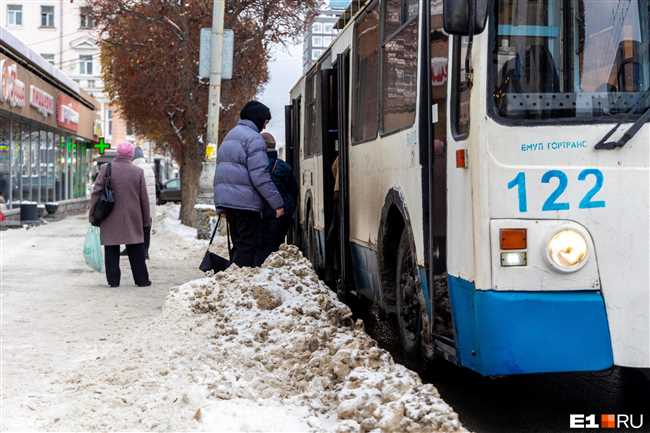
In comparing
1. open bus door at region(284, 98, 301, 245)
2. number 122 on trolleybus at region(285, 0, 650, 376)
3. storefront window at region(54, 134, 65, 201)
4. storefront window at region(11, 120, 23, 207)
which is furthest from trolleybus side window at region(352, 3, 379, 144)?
storefront window at region(54, 134, 65, 201)

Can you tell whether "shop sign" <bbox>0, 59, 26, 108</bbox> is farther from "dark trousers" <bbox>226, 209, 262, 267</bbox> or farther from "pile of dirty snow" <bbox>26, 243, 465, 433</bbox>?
"pile of dirty snow" <bbox>26, 243, 465, 433</bbox>

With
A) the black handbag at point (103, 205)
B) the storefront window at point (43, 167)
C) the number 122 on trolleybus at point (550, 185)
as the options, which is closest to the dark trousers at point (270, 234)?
the black handbag at point (103, 205)

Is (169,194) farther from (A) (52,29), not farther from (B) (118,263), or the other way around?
(B) (118,263)

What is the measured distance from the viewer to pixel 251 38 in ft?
89.9

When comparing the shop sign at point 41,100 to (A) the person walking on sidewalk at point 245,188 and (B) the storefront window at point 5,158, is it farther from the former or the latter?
(A) the person walking on sidewalk at point 245,188

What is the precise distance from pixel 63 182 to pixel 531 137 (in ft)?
121

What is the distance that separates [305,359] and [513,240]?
6.93ft

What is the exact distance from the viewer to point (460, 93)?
609cm

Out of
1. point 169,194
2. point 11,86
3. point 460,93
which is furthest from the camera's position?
point 169,194

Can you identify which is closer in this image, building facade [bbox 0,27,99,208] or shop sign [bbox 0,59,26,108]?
shop sign [bbox 0,59,26,108]

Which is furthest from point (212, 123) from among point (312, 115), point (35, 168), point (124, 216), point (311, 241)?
point (35, 168)

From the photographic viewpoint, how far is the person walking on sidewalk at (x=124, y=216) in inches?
504

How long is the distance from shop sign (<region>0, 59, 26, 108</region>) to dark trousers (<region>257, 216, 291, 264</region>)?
48.9 ft

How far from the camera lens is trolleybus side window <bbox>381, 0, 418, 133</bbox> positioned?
24.1 ft
